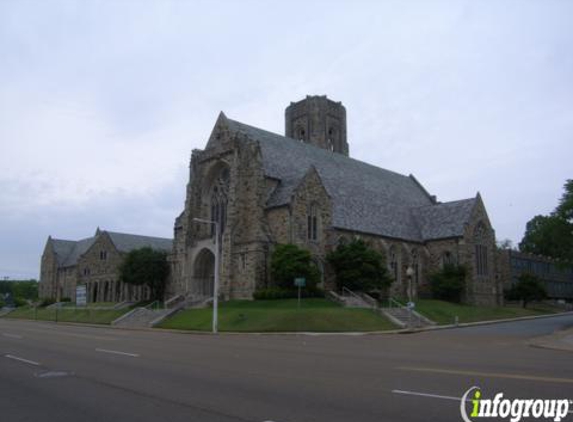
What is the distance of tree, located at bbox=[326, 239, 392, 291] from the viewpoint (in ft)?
145

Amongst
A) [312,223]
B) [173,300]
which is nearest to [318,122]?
[312,223]

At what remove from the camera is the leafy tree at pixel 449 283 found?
52.5 metres

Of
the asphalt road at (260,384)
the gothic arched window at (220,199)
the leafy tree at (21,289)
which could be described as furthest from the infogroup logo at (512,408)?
the leafy tree at (21,289)

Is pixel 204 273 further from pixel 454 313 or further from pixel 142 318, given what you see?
pixel 454 313

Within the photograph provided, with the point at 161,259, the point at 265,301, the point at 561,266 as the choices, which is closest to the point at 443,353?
the point at 265,301

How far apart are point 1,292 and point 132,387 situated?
154 m

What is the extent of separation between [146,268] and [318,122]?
3053 cm

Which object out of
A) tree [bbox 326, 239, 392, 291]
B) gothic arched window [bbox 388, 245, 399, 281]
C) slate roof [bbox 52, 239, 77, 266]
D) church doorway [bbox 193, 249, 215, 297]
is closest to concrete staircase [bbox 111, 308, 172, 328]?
church doorway [bbox 193, 249, 215, 297]

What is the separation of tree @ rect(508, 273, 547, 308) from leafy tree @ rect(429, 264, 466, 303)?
11.6 m

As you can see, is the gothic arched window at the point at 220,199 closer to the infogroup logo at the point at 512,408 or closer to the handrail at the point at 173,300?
the handrail at the point at 173,300

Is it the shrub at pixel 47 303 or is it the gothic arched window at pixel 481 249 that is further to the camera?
the shrub at pixel 47 303

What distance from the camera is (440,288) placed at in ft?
174

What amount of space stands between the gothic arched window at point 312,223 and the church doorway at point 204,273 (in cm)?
966

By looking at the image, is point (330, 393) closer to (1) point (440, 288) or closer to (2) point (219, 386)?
(2) point (219, 386)
